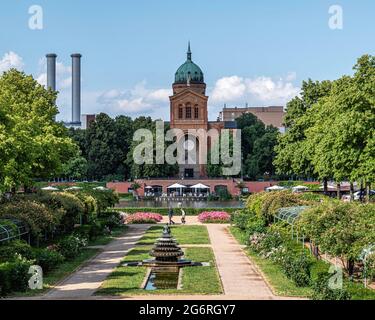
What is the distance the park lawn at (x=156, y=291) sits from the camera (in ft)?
72.8

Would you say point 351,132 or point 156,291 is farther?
point 351,132

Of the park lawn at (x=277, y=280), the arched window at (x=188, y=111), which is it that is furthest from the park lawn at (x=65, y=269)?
the arched window at (x=188, y=111)

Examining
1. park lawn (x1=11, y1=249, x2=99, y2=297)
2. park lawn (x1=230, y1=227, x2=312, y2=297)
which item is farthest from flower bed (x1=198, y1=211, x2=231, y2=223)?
park lawn (x1=230, y1=227, x2=312, y2=297)

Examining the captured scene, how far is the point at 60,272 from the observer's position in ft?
87.0

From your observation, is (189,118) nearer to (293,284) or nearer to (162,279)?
Result: (162,279)

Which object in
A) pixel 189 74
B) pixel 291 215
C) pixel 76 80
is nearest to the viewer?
pixel 291 215

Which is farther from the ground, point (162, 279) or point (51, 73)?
point (51, 73)

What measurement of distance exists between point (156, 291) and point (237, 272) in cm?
569

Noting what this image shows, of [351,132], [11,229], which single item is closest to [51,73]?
[351,132]

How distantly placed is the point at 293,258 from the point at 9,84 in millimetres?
29430

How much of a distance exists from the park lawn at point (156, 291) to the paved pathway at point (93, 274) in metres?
0.38

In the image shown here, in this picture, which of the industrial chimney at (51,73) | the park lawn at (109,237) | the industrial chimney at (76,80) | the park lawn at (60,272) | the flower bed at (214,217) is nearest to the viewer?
the park lawn at (60,272)

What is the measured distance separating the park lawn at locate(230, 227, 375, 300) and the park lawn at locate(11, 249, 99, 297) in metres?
7.01

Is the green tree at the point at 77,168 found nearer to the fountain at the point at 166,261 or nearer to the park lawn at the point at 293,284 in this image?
the fountain at the point at 166,261
